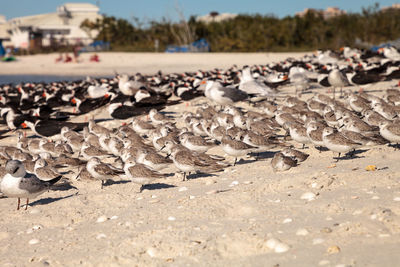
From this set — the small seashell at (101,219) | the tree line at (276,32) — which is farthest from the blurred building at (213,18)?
the small seashell at (101,219)

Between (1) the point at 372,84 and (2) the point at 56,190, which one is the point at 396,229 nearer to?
(2) the point at 56,190

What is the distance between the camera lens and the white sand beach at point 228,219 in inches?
215

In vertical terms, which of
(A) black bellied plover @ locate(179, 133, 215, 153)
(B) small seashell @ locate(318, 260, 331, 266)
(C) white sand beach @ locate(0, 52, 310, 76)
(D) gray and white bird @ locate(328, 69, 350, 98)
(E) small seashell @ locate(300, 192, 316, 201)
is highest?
(D) gray and white bird @ locate(328, 69, 350, 98)

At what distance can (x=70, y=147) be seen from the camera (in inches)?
507

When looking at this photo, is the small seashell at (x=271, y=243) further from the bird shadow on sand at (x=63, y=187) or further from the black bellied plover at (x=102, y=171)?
the bird shadow on sand at (x=63, y=187)

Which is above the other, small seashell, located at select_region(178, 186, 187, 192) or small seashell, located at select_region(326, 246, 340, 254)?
small seashell, located at select_region(326, 246, 340, 254)

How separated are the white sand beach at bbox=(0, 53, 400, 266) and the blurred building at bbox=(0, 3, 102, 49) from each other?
69197 millimetres

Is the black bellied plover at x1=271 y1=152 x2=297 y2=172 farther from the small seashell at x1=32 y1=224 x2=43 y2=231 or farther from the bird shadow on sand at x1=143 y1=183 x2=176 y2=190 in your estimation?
the small seashell at x1=32 y1=224 x2=43 y2=231

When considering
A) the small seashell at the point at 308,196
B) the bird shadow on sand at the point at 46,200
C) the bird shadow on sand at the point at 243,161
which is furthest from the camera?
the bird shadow on sand at the point at 243,161

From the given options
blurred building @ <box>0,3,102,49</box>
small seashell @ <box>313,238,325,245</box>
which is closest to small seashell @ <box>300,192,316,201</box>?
small seashell @ <box>313,238,325,245</box>

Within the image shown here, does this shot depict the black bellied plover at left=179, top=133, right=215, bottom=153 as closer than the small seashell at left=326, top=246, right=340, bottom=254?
No

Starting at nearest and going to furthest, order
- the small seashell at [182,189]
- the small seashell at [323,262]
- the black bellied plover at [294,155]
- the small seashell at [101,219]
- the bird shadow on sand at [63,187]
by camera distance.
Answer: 1. the small seashell at [323,262]
2. the small seashell at [101,219]
3. the small seashell at [182,189]
4. the black bellied plover at [294,155]
5. the bird shadow on sand at [63,187]

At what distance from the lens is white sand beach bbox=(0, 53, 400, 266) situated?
215 inches

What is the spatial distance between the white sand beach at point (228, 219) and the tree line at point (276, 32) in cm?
4903
